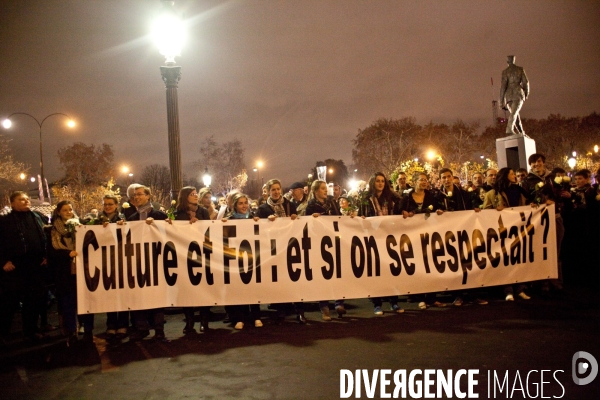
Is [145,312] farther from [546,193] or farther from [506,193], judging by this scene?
[546,193]

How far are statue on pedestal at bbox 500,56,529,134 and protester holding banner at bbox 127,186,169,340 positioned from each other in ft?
44.5

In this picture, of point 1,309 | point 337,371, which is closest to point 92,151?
point 1,309

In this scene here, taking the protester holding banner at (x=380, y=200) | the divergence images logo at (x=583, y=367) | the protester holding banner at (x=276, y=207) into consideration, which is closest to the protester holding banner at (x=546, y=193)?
the protester holding banner at (x=380, y=200)

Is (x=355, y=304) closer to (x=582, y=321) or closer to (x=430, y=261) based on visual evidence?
(x=430, y=261)

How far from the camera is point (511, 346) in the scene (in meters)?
5.13

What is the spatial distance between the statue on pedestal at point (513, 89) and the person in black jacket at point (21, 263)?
48.7 feet

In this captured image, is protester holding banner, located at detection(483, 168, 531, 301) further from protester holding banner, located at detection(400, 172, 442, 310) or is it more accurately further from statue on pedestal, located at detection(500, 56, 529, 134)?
statue on pedestal, located at detection(500, 56, 529, 134)

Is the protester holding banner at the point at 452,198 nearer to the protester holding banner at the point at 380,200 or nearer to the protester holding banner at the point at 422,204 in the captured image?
the protester holding banner at the point at 422,204

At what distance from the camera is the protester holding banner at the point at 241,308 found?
22.3ft

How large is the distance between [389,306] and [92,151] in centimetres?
5605

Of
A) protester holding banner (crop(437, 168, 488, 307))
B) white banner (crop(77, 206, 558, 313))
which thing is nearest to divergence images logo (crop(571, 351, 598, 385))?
white banner (crop(77, 206, 558, 313))

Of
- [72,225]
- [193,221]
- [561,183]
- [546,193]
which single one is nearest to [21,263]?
[72,225]

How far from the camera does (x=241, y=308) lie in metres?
6.86

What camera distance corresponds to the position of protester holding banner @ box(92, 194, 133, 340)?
21.7 feet
